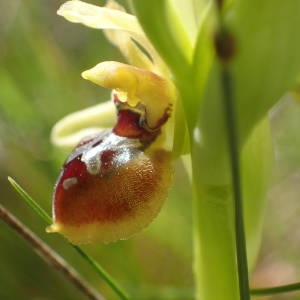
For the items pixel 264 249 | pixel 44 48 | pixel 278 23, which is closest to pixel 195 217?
pixel 278 23

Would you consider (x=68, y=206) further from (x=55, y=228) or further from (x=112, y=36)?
(x=112, y=36)

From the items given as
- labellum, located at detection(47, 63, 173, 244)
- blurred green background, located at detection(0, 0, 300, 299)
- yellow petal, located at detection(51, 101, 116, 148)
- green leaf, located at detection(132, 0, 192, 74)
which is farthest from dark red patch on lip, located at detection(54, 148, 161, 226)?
blurred green background, located at detection(0, 0, 300, 299)

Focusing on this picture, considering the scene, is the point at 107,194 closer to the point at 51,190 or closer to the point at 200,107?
the point at 200,107

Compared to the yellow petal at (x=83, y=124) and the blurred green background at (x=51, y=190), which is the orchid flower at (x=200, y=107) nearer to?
the yellow petal at (x=83, y=124)

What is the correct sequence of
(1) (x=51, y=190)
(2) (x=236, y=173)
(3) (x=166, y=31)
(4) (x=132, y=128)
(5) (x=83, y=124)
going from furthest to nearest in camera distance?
(1) (x=51, y=190) → (5) (x=83, y=124) → (4) (x=132, y=128) → (3) (x=166, y=31) → (2) (x=236, y=173)

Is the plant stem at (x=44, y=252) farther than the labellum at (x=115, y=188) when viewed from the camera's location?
Yes

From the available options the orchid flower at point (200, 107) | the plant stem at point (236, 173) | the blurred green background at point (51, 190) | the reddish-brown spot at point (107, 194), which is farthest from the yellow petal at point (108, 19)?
the blurred green background at point (51, 190)

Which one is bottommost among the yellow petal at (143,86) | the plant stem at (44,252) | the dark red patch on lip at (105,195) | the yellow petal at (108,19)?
the plant stem at (44,252)

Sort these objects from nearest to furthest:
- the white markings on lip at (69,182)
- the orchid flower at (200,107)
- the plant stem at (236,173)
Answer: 1. the plant stem at (236,173)
2. the orchid flower at (200,107)
3. the white markings on lip at (69,182)

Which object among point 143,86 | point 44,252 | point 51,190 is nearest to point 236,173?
point 143,86
